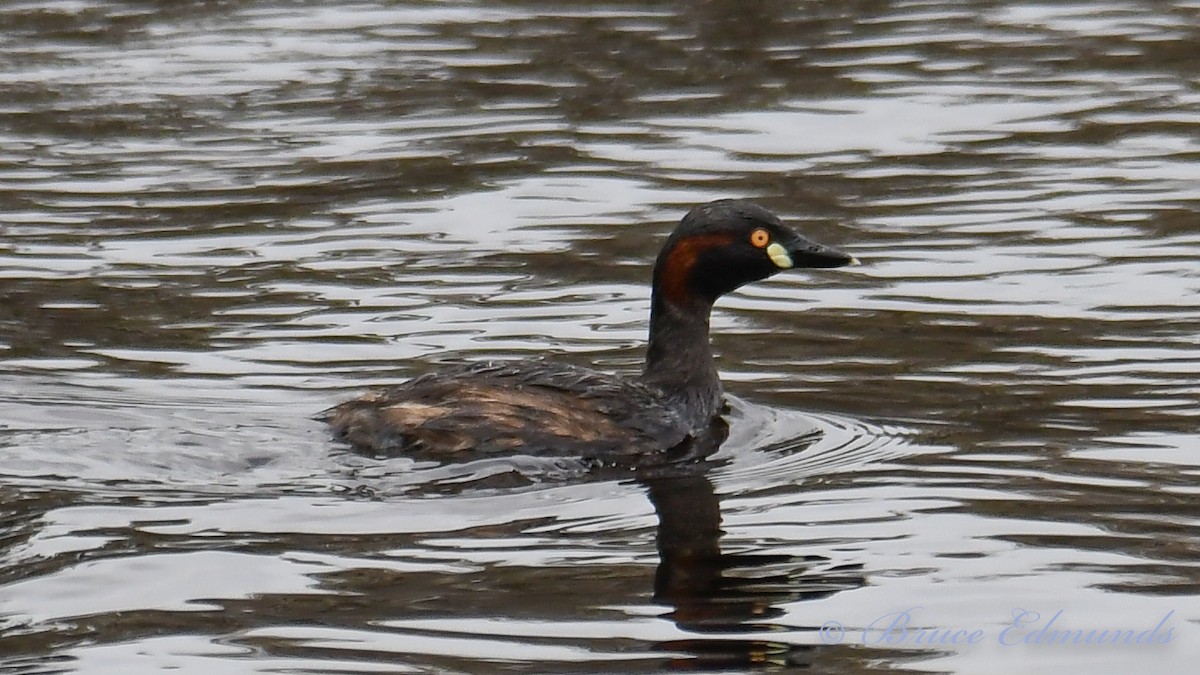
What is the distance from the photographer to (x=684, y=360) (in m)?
9.62

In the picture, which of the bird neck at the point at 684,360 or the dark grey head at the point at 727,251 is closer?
the bird neck at the point at 684,360

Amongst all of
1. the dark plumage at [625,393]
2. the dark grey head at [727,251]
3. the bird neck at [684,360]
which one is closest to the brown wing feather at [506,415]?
the dark plumage at [625,393]

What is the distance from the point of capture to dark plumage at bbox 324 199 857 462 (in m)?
8.76

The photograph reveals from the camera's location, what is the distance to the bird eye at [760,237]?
9688 mm

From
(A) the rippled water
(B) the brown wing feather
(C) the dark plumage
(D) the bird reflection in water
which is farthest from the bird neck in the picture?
(D) the bird reflection in water

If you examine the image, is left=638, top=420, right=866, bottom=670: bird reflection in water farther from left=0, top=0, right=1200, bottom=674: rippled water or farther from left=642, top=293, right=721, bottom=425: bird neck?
left=642, top=293, right=721, bottom=425: bird neck

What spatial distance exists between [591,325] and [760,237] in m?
1.55

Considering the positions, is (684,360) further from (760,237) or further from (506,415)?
(506,415)

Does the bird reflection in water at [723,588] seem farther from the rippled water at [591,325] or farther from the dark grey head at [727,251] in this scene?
the dark grey head at [727,251]

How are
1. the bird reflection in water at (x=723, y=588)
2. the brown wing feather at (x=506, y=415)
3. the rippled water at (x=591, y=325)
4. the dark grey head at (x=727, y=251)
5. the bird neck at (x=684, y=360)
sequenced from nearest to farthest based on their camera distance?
the bird reflection in water at (x=723, y=588) < the rippled water at (x=591, y=325) < the brown wing feather at (x=506, y=415) < the bird neck at (x=684, y=360) < the dark grey head at (x=727, y=251)

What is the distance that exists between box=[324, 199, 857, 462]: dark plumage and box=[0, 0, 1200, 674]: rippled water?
0.17m

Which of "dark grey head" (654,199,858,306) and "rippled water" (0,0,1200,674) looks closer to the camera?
"rippled water" (0,0,1200,674)

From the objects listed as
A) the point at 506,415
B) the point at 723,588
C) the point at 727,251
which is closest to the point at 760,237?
the point at 727,251

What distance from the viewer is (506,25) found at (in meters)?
18.6
